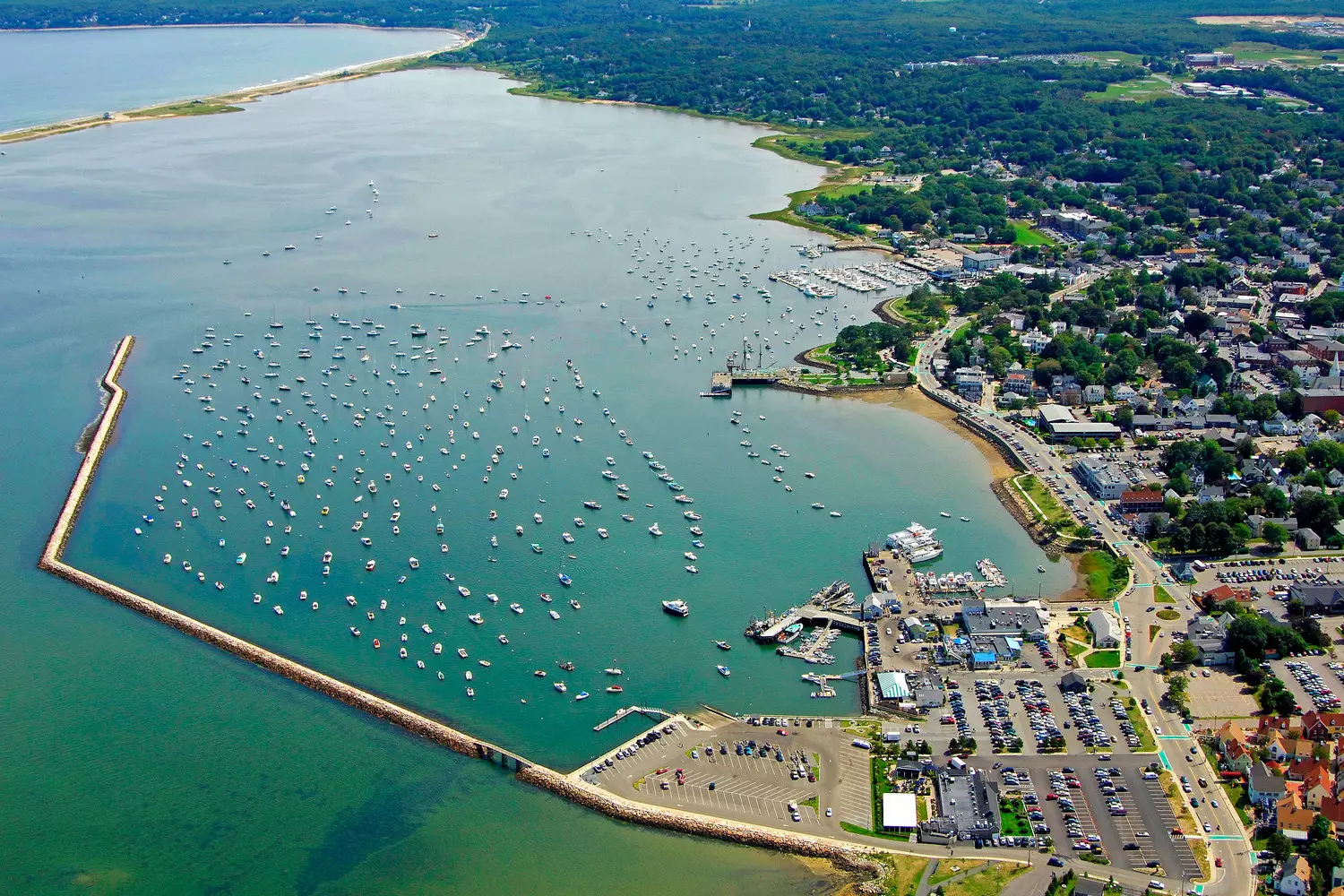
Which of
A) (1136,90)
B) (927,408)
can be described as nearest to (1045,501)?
(927,408)

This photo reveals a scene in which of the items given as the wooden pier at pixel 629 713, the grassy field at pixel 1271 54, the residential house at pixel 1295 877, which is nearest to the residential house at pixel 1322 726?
the residential house at pixel 1295 877

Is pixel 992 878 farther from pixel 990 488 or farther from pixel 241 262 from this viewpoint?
pixel 241 262

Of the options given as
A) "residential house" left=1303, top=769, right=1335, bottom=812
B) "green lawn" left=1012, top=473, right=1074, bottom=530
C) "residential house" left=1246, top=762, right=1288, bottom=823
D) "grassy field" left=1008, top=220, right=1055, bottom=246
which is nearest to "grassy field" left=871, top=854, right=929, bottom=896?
"residential house" left=1246, top=762, right=1288, bottom=823

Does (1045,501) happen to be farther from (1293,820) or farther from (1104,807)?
(1293,820)

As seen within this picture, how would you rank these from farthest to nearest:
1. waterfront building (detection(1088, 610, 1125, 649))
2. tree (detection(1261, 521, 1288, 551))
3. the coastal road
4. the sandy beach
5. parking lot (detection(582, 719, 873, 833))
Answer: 1. the sandy beach
2. tree (detection(1261, 521, 1288, 551))
3. waterfront building (detection(1088, 610, 1125, 649))
4. parking lot (detection(582, 719, 873, 833))
5. the coastal road

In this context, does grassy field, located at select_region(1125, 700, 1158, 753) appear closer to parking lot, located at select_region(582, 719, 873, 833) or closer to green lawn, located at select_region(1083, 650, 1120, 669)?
green lawn, located at select_region(1083, 650, 1120, 669)
